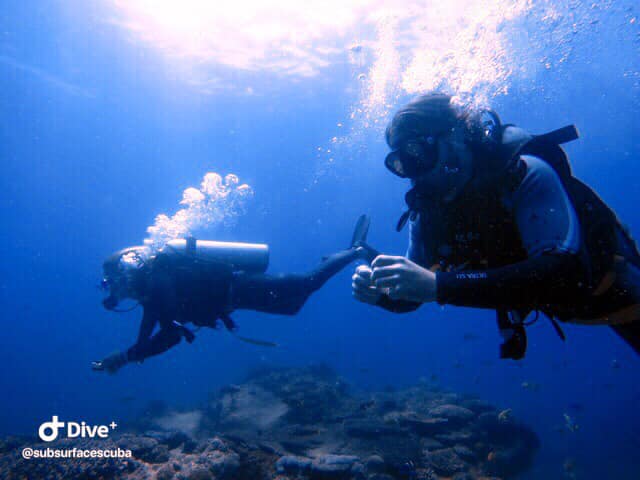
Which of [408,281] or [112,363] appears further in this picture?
[112,363]

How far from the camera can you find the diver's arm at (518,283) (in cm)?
149

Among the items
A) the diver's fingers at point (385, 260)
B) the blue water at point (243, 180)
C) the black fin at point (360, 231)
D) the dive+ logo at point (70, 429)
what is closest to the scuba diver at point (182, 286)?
the black fin at point (360, 231)

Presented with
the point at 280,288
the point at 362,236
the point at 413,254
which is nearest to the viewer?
the point at 413,254

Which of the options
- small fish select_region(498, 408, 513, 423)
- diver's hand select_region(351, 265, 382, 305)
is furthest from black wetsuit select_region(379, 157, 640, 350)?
small fish select_region(498, 408, 513, 423)

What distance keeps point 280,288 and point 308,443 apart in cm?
450

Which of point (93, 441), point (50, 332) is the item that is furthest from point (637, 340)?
point (50, 332)

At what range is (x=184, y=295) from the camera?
5.63 m

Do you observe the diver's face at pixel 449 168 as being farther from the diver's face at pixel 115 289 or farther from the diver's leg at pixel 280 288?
the diver's face at pixel 115 289

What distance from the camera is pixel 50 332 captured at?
97.4 m

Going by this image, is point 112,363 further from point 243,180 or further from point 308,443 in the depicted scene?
point 243,180

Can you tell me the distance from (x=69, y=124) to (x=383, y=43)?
3595cm

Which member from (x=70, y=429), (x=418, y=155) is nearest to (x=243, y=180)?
(x=70, y=429)

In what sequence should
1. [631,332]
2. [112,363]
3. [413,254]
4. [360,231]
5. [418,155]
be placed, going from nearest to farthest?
[418,155] → [631,332] → [413,254] → [112,363] → [360,231]

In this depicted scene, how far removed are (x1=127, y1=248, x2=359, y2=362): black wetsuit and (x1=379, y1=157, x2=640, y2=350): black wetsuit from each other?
389cm
